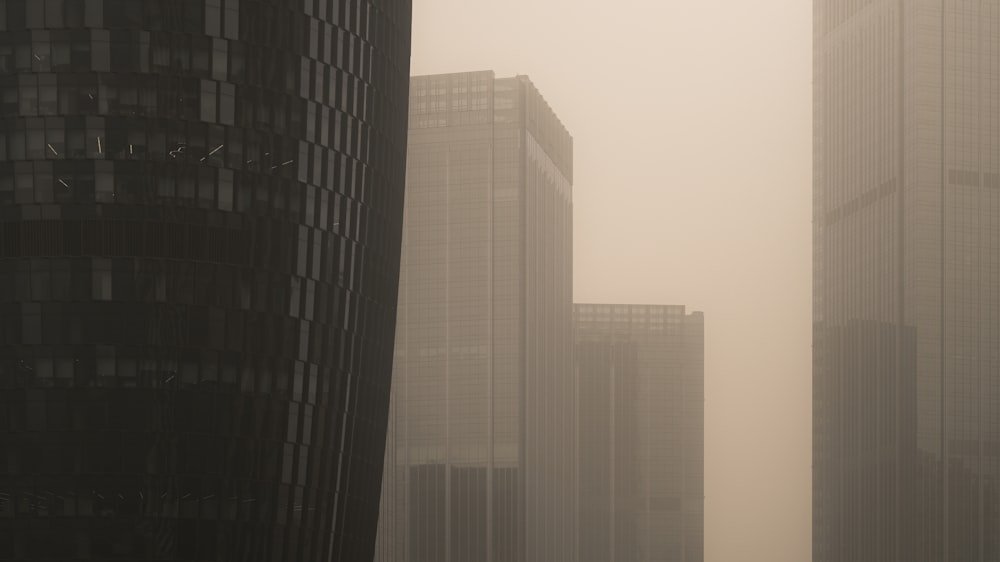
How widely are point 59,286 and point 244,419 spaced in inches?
669

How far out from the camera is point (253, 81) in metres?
150

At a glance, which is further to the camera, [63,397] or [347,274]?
[347,274]

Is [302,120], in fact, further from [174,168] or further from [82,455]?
Answer: [82,455]

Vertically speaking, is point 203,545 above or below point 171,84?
below

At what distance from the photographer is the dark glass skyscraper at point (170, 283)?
467ft

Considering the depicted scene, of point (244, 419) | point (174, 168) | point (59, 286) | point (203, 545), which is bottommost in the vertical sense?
point (203, 545)

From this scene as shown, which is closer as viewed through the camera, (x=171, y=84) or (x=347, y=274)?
(x=171, y=84)

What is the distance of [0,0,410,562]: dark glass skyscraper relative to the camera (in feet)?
467

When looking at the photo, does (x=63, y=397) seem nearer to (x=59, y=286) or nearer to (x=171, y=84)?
(x=59, y=286)

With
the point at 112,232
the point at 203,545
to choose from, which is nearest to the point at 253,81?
the point at 112,232

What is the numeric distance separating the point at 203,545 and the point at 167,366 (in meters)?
13.6

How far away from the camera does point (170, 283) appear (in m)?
145

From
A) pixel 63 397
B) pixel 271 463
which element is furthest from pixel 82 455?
pixel 271 463

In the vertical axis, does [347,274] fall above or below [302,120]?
below
